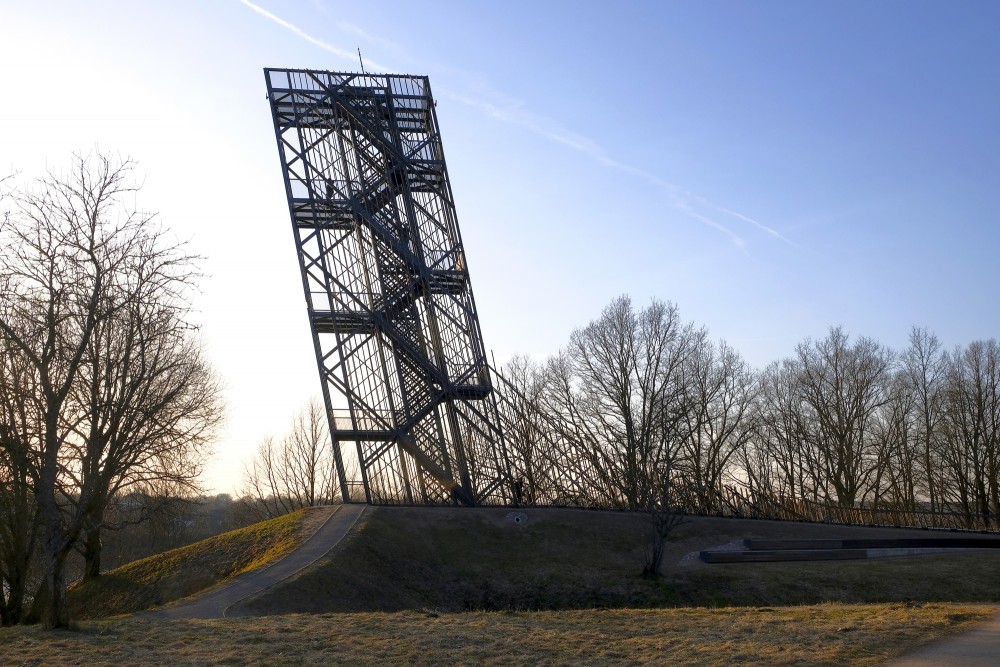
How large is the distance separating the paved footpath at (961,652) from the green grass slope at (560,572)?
35.2 feet

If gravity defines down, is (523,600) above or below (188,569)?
below

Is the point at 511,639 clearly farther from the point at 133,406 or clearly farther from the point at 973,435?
the point at 973,435

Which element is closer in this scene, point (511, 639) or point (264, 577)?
point (511, 639)

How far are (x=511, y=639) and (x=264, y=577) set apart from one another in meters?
10.5

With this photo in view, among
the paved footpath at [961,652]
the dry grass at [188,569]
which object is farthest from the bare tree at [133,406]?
the paved footpath at [961,652]

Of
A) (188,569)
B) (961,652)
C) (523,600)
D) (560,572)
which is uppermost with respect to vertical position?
(188,569)

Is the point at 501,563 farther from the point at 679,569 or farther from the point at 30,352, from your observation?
the point at 30,352

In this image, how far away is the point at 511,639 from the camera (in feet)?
38.4

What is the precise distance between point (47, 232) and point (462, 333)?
18002 mm

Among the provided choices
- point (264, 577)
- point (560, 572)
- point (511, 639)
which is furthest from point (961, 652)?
point (264, 577)

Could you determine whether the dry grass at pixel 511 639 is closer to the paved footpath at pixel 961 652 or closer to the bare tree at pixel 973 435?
the paved footpath at pixel 961 652

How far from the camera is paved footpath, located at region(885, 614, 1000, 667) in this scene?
937 cm

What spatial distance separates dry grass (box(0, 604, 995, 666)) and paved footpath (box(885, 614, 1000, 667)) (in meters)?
0.26

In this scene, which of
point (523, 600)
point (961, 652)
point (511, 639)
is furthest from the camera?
point (523, 600)
